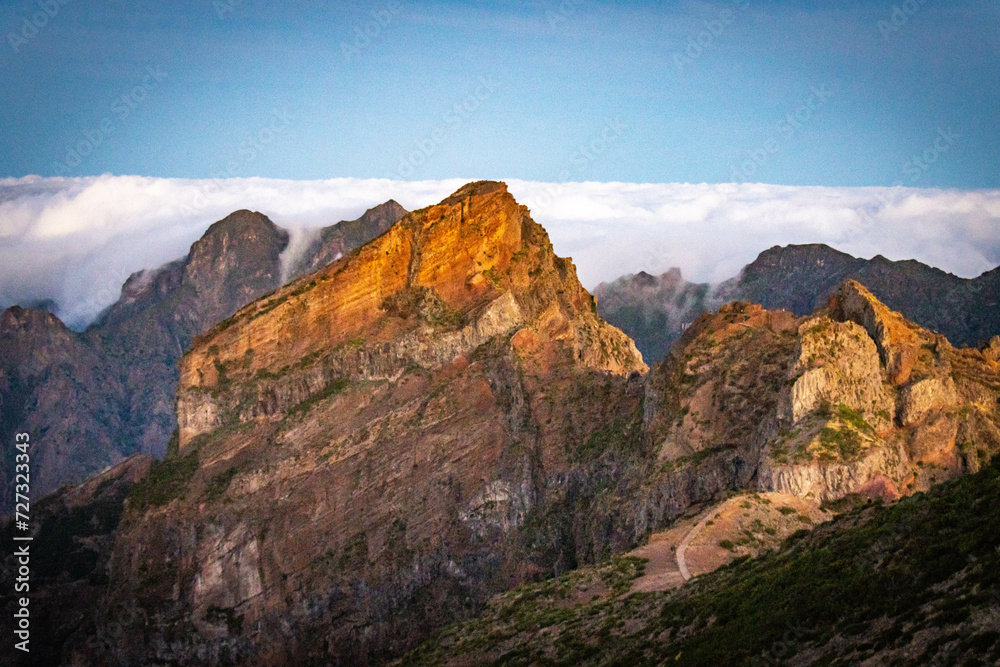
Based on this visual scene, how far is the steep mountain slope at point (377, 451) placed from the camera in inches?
5669

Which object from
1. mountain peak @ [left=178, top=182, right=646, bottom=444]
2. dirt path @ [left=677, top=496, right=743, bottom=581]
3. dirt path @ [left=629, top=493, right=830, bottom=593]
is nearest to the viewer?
dirt path @ [left=677, top=496, right=743, bottom=581]

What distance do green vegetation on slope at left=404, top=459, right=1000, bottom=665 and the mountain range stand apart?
15.5 m

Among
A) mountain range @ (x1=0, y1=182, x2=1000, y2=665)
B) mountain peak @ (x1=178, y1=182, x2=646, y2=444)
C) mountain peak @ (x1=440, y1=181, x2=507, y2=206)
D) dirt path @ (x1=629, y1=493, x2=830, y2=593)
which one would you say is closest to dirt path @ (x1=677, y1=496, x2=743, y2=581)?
dirt path @ (x1=629, y1=493, x2=830, y2=593)

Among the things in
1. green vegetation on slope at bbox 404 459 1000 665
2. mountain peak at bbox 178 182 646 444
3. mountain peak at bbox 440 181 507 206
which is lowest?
green vegetation on slope at bbox 404 459 1000 665

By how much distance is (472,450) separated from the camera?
148 m

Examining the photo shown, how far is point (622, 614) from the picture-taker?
81750 mm

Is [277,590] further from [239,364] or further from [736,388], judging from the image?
[736,388]

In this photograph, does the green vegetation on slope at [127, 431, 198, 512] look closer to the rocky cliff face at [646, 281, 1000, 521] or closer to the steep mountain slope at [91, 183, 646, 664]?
the steep mountain slope at [91, 183, 646, 664]

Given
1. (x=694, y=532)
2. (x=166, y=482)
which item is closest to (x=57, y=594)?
(x=166, y=482)

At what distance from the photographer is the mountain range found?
115m

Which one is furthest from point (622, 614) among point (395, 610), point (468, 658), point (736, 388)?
point (395, 610)

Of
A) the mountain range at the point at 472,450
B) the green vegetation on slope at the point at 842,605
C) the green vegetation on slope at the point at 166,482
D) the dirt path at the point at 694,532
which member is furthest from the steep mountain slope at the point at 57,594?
the green vegetation on slope at the point at 842,605

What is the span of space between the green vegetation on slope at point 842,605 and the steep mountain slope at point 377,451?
5205 cm

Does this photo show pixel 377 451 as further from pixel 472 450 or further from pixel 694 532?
pixel 694 532
